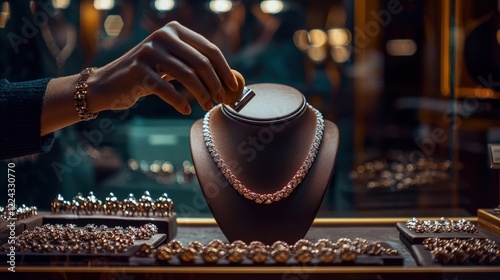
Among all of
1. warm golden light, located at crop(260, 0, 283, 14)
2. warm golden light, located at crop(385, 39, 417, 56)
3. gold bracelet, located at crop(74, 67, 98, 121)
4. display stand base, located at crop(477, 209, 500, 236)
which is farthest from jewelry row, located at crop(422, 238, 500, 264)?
warm golden light, located at crop(385, 39, 417, 56)

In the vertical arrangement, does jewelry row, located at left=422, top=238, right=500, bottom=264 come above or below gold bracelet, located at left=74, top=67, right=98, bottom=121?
below

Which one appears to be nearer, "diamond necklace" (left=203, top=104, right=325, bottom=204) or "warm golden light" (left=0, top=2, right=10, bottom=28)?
"diamond necklace" (left=203, top=104, right=325, bottom=204)

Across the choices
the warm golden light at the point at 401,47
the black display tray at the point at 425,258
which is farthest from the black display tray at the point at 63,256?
the warm golden light at the point at 401,47

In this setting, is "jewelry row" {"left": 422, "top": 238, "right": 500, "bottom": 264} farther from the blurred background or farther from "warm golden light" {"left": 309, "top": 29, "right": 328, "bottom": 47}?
"warm golden light" {"left": 309, "top": 29, "right": 328, "bottom": 47}

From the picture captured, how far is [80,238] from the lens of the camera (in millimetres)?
1008

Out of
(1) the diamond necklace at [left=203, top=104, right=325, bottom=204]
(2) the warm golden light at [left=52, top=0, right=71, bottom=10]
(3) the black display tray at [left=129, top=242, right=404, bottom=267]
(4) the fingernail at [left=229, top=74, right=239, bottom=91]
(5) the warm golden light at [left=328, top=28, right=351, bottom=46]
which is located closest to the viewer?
(3) the black display tray at [left=129, top=242, right=404, bottom=267]

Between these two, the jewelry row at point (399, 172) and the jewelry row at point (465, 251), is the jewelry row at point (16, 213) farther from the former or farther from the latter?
the jewelry row at point (399, 172)

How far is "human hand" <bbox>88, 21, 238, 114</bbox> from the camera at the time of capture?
A: 91 centimetres

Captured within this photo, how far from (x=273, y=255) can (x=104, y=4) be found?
1.12 meters

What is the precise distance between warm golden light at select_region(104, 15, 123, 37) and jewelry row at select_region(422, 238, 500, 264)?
110cm

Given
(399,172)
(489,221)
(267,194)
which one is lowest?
(399,172)

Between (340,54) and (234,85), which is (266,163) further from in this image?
(340,54)

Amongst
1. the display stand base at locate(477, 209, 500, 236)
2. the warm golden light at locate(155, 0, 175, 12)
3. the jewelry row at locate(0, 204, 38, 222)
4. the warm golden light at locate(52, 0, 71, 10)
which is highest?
the warm golden light at locate(52, 0, 71, 10)

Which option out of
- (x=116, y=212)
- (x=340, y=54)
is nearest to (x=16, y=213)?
(x=116, y=212)
